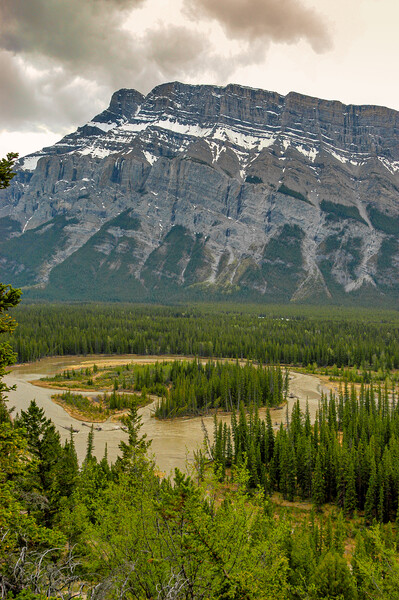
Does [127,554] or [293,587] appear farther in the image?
[293,587]

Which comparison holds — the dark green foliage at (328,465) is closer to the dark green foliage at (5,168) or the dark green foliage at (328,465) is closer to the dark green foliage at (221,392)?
the dark green foliage at (221,392)

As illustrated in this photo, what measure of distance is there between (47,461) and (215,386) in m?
79.4

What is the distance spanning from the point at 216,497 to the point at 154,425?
183ft

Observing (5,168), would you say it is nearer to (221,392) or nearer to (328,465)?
(328,465)

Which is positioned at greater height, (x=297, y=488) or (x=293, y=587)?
(x=293, y=587)

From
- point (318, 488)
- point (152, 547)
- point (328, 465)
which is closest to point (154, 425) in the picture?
point (328, 465)

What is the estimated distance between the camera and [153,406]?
107 m

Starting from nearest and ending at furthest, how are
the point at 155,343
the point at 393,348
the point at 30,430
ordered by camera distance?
the point at 30,430
the point at 393,348
the point at 155,343

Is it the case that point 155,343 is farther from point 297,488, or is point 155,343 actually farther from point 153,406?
point 297,488

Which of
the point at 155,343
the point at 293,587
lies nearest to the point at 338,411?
the point at 293,587

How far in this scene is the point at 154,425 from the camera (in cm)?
9162

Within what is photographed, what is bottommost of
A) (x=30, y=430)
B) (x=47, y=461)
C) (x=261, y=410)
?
(x=261, y=410)

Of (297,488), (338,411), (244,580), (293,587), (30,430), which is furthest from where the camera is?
(338,411)

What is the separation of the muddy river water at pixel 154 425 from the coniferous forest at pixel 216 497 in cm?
335
